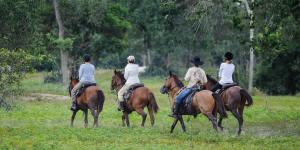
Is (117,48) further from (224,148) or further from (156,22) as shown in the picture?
(224,148)

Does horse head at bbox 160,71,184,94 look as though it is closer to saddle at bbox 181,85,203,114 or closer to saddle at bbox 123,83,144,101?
saddle at bbox 181,85,203,114

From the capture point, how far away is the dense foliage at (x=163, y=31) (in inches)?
1057

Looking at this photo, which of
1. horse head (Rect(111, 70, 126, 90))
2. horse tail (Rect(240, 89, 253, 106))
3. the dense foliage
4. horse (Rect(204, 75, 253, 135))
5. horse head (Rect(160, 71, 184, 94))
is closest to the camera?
horse tail (Rect(240, 89, 253, 106))

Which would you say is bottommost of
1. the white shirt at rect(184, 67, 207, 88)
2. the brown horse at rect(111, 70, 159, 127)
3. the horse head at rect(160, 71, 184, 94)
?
the brown horse at rect(111, 70, 159, 127)

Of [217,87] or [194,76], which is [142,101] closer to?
[194,76]

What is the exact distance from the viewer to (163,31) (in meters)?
77.5

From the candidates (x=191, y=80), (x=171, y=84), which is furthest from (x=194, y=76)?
(x=171, y=84)

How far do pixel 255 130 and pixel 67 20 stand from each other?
36287mm

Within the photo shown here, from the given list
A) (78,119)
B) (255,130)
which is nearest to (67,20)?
(78,119)

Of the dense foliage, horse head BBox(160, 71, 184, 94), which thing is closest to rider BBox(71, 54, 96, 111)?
horse head BBox(160, 71, 184, 94)

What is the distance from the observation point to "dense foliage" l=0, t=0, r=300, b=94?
26.8 meters

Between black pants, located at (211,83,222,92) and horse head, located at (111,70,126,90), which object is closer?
black pants, located at (211,83,222,92)

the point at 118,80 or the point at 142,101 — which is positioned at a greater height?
the point at 118,80

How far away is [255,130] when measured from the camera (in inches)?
1042
